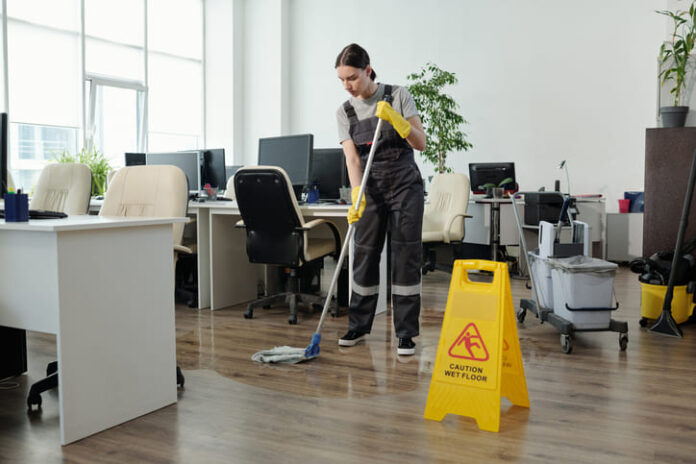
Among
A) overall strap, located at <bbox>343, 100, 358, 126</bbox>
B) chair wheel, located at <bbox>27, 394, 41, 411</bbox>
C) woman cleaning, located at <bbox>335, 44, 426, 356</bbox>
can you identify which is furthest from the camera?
overall strap, located at <bbox>343, 100, 358, 126</bbox>

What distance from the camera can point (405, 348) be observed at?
2924 millimetres

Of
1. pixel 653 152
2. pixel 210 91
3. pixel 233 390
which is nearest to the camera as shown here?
pixel 233 390

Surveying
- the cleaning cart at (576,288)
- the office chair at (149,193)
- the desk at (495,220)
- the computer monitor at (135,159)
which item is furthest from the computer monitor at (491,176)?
the office chair at (149,193)

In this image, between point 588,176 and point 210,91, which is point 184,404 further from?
point 210,91

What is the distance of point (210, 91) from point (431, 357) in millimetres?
7322

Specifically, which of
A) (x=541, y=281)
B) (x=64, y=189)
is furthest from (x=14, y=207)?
(x=541, y=281)

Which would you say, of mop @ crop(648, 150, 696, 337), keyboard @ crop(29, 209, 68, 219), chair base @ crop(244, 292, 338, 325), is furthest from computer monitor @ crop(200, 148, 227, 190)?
mop @ crop(648, 150, 696, 337)

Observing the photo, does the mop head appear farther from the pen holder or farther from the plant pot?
the plant pot

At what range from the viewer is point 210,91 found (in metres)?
9.20

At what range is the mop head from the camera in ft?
9.18

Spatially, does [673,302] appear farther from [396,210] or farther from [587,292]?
[396,210]

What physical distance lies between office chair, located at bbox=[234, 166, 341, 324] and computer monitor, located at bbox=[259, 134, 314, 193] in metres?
0.43

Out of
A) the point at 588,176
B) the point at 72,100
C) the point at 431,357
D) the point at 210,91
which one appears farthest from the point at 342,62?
the point at 210,91

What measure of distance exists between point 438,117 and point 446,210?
90.3 inches
